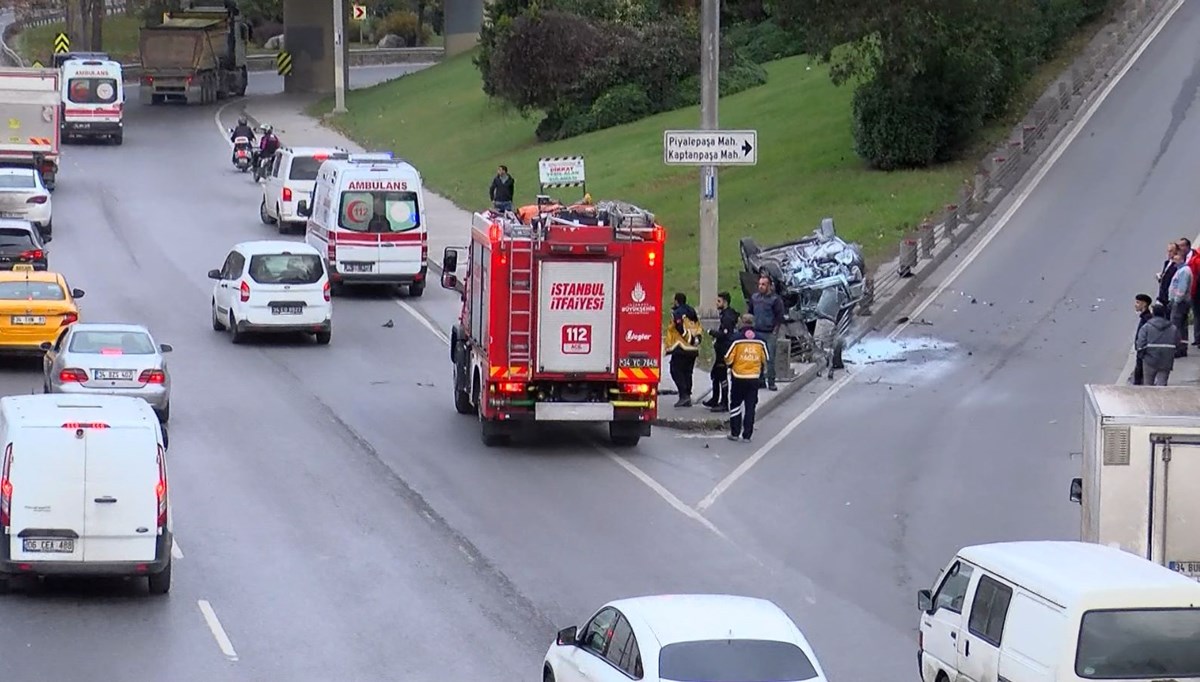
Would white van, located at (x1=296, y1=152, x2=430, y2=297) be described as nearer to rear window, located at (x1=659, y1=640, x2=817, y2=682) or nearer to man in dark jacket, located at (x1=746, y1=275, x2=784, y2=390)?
man in dark jacket, located at (x1=746, y1=275, x2=784, y2=390)

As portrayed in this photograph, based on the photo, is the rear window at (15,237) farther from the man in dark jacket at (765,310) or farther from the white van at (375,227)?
the man in dark jacket at (765,310)

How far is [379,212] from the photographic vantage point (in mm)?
36719

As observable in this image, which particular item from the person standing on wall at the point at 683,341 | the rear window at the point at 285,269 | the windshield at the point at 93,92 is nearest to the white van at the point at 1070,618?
the person standing on wall at the point at 683,341

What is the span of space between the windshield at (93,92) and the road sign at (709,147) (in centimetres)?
3523

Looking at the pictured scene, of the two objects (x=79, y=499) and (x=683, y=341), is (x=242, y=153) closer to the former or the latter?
(x=683, y=341)

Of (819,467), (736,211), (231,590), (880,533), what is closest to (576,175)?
(736,211)

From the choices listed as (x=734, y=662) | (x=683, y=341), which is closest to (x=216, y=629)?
(x=734, y=662)

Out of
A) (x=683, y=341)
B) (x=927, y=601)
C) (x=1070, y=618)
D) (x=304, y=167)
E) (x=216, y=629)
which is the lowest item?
(x=216, y=629)

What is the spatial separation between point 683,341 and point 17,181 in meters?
20.5

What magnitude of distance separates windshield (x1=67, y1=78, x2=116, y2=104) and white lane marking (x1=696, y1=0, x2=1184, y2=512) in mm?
29074

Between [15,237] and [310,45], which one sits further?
[310,45]

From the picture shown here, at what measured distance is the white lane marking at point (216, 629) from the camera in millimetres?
16500

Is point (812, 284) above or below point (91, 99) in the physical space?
below

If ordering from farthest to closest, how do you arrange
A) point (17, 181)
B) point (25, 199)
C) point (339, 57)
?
point (339, 57) → point (17, 181) → point (25, 199)
